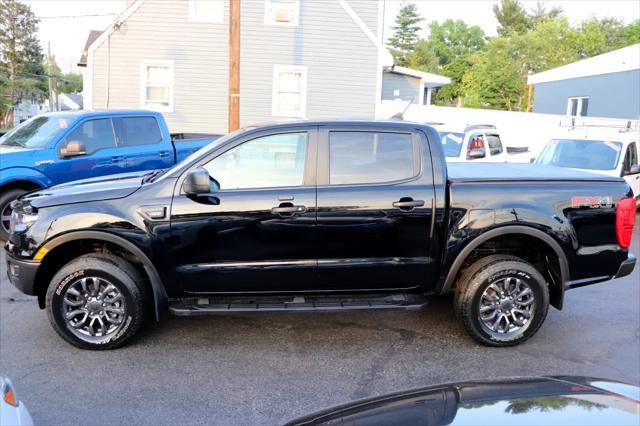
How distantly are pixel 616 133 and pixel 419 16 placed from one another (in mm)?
66450

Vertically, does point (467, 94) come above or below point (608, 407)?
above

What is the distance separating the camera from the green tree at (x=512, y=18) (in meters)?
66.7

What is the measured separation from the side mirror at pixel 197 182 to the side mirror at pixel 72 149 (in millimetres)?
4242

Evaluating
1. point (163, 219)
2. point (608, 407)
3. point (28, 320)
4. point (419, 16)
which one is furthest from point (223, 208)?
point (419, 16)

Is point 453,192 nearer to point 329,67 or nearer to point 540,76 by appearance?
point 329,67

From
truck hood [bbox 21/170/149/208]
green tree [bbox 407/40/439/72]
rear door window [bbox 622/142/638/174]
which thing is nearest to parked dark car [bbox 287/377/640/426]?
truck hood [bbox 21/170/149/208]

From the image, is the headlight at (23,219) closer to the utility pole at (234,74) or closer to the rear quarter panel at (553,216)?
the rear quarter panel at (553,216)

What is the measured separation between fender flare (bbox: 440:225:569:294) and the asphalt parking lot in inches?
25.9

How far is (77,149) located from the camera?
7895mm

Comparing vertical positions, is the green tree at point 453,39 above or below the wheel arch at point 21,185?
above

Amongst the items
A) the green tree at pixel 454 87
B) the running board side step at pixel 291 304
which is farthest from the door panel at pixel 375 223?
the green tree at pixel 454 87

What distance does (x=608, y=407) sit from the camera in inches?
79.4

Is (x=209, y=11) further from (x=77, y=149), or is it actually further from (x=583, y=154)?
(x=583, y=154)

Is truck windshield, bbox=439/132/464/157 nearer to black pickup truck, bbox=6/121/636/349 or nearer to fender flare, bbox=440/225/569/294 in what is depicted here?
black pickup truck, bbox=6/121/636/349
